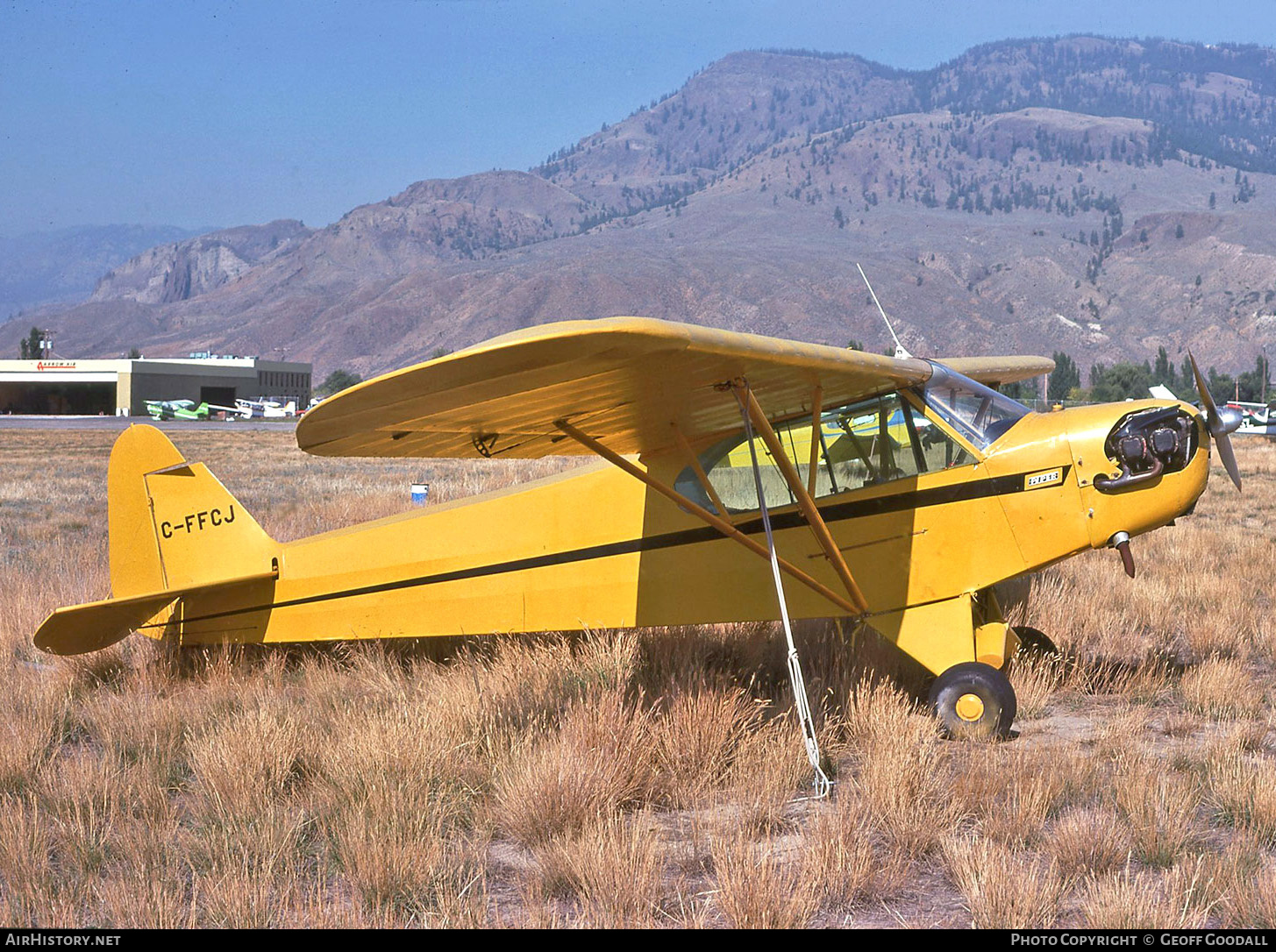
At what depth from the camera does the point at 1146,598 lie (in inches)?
380

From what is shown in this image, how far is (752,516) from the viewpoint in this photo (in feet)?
21.7

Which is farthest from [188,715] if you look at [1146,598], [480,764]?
[1146,598]

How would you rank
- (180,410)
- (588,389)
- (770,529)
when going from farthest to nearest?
1. (180,410)
2. (770,529)
3. (588,389)

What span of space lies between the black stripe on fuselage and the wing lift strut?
187 millimetres

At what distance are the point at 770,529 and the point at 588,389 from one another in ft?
4.16

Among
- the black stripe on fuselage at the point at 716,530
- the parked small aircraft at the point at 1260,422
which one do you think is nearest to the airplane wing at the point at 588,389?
the black stripe on fuselage at the point at 716,530

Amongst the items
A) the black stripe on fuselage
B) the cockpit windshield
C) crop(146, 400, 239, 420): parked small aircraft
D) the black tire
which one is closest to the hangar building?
crop(146, 400, 239, 420): parked small aircraft

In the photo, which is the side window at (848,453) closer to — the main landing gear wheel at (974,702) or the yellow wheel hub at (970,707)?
the main landing gear wheel at (974,702)

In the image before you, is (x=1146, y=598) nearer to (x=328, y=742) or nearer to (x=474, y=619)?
(x=474, y=619)

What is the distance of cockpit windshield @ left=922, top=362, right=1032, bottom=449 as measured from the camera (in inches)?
256

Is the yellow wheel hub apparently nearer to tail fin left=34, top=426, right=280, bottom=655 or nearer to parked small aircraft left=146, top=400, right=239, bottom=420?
tail fin left=34, top=426, right=280, bottom=655

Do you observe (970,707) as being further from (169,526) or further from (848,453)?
(169,526)

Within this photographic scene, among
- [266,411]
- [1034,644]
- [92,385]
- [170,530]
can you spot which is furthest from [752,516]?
[92,385]
